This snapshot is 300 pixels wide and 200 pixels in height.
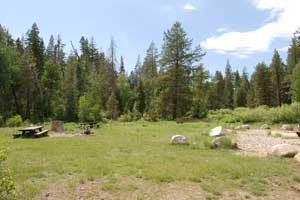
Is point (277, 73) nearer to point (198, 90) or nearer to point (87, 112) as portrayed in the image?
point (198, 90)

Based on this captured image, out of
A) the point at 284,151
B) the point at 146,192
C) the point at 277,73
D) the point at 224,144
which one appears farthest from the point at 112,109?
the point at 277,73

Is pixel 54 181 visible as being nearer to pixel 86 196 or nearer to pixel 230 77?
pixel 86 196

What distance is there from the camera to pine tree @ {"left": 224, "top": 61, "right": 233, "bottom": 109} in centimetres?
4822

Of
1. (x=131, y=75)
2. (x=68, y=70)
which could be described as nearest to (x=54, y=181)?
(x=68, y=70)

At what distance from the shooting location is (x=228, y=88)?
5194 cm

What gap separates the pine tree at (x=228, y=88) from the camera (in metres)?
48.2

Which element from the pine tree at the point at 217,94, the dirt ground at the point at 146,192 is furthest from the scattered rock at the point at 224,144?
the pine tree at the point at 217,94

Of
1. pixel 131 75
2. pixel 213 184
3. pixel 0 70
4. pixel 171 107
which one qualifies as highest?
pixel 131 75

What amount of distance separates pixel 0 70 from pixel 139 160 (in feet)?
75.3

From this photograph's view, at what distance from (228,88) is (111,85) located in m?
26.1

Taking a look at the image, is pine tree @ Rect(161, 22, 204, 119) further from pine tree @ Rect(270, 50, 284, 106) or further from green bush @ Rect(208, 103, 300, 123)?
pine tree @ Rect(270, 50, 284, 106)

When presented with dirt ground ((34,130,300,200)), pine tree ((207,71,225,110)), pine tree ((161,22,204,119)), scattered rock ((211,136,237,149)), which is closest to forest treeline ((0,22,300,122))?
pine tree ((161,22,204,119))

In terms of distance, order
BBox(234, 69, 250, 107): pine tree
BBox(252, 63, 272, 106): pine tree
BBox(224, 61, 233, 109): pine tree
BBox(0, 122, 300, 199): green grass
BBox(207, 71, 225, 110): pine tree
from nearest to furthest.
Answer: BBox(0, 122, 300, 199): green grass → BBox(252, 63, 272, 106): pine tree → BBox(207, 71, 225, 110): pine tree → BBox(224, 61, 233, 109): pine tree → BBox(234, 69, 250, 107): pine tree

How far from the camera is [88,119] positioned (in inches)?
934
